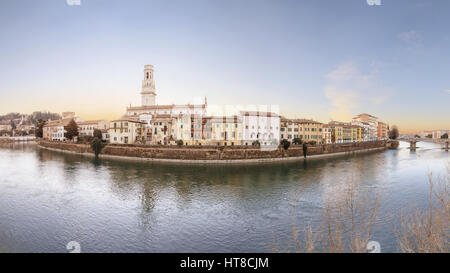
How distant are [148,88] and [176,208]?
54.2 meters

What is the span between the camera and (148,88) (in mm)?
62812

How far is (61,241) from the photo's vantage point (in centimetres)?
995

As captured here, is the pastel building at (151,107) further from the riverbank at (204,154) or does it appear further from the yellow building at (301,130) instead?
the yellow building at (301,130)

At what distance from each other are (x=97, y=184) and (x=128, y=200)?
20.2 ft

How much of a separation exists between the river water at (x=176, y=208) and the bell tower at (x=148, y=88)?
40099mm

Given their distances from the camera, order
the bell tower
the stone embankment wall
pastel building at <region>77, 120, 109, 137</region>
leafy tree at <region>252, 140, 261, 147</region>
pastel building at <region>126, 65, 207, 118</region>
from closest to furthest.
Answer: the stone embankment wall
leafy tree at <region>252, 140, 261, 147</region>
pastel building at <region>126, 65, 207, 118</region>
pastel building at <region>77, 120, 109, 137</region>
the bell tower

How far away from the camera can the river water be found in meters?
9.85

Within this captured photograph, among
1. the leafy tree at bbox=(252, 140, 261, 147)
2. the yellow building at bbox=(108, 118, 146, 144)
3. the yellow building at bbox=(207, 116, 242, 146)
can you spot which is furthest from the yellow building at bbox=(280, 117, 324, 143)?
the yellow building at bbox=(108, 118, 146, 144)

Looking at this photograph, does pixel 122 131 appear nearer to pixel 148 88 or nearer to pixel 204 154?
pixel 204 154

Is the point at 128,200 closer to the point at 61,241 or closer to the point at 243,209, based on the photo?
the point at 61,241

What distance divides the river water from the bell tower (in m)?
40.1

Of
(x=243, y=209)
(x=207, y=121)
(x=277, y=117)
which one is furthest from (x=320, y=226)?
(x=277, y=117)

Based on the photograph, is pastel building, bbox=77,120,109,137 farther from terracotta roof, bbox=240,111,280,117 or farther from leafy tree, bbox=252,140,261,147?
leafy tree, bbox=252,140,261,147

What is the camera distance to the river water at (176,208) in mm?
9852
